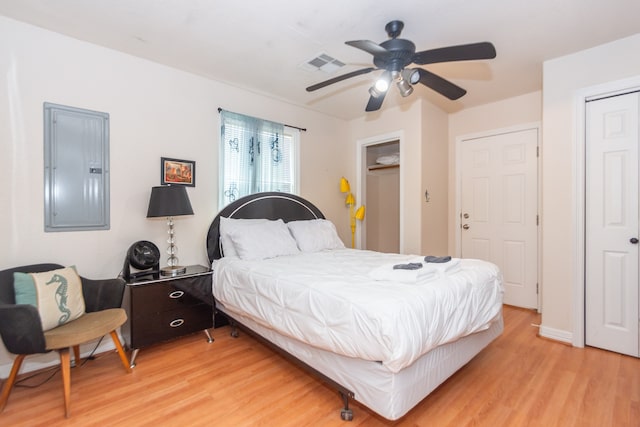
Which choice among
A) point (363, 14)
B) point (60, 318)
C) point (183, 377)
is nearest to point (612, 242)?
point (363, 14)

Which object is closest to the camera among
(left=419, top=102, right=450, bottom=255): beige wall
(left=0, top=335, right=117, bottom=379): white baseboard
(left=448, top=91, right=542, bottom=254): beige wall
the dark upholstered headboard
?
(left=0, top=335, right=117, bottom=379): white baseboard

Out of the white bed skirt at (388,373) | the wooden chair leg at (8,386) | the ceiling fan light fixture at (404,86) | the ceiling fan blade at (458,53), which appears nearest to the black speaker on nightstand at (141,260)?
the wooden chair leg at (8,386)

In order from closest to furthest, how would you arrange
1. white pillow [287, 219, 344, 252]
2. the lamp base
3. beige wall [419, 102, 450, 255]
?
the lamp base, white pillow [287, 219, 344, 252], beige wall [419, 102, 450, 255]

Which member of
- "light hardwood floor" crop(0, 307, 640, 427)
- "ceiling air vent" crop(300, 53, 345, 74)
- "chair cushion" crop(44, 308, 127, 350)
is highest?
"ceiling air vent" crop(300, 53, 345, 74)

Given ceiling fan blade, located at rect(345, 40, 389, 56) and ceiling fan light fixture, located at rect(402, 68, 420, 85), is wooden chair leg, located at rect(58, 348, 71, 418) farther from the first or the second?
ceiling fan light fixture, located at rect(402, 68, 420, 85)

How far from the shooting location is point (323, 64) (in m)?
2.92

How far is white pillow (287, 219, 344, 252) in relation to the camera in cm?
339

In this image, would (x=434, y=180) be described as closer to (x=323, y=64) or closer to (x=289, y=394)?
(x=323, y=64)

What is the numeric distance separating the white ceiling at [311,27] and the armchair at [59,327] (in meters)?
1.92

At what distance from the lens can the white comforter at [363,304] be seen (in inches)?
59.9

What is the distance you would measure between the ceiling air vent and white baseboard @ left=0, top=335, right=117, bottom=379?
10.2 ft

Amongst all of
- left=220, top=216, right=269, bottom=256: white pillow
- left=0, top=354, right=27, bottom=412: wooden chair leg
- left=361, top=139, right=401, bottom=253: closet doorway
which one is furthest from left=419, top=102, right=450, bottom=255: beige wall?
left=0, top=354, right=27, bottom=412: wooden chair leg

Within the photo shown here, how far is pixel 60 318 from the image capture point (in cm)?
203

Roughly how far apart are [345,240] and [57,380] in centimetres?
356
